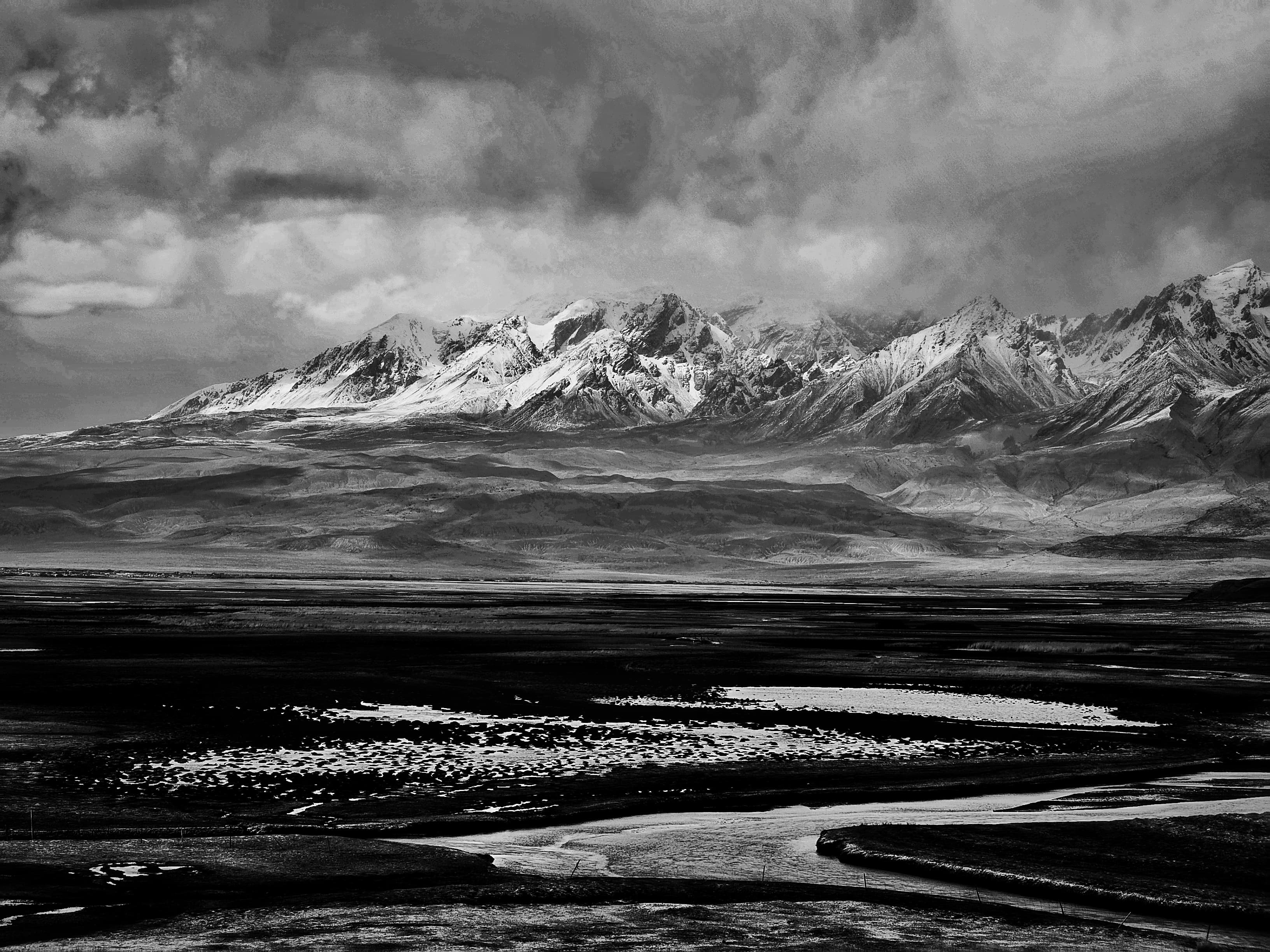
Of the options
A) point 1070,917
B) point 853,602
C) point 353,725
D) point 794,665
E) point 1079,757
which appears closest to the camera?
point 1070,917

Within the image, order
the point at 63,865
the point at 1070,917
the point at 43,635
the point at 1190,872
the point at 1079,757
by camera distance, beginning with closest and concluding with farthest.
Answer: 1. the point at 1070,917
2. the point at 63,865
3. the point at 1190,872
4. the point at 1079,757
5. the point at 43,635

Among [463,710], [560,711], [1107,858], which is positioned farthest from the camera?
[463,710]

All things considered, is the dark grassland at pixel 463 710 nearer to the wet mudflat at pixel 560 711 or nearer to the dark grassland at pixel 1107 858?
the wet mudflat at pixel 560 711

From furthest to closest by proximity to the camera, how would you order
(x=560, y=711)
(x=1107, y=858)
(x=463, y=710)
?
(x=463, y=710), (x=560, y=711), (x=1107, y=858)

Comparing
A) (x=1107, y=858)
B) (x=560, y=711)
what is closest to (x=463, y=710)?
(x=560, y=711)

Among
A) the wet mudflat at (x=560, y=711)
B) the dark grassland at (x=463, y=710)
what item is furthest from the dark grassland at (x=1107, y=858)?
the wet mudflat at (x=560, y=711)

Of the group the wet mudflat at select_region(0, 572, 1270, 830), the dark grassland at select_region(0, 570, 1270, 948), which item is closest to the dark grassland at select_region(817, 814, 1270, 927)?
the dark grassland at select_region(0, 570, 1270, 948)

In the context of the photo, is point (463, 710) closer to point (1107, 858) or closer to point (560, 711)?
point (560, 711)

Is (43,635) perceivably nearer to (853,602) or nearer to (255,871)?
(255,871)

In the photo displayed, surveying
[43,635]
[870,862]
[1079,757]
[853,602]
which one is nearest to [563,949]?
[870,862]

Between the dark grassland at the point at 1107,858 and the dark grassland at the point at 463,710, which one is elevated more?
the dark grassland at the point at 463,710

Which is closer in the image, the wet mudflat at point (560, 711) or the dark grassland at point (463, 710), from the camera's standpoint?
the dark grassland at point (463, 710)
